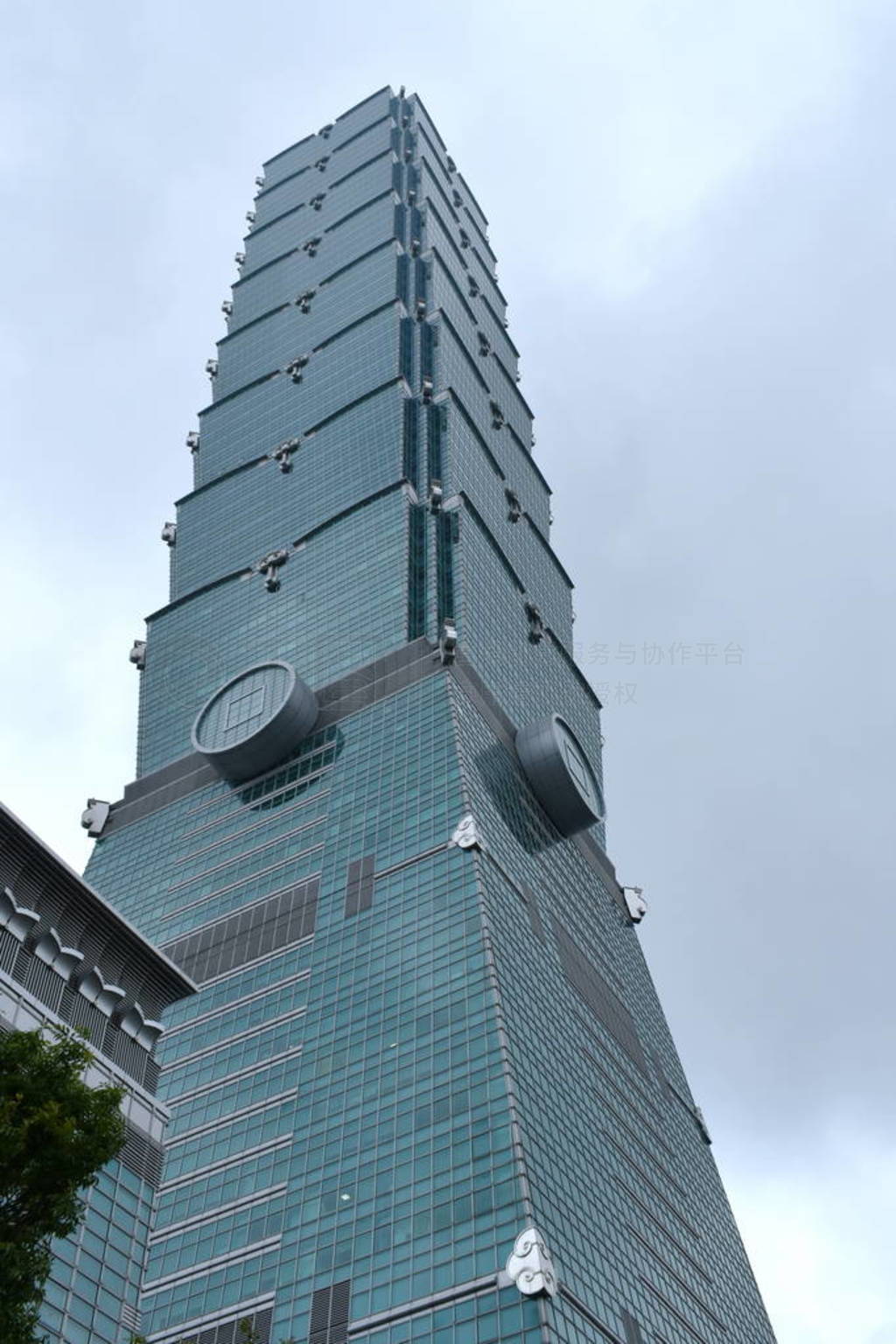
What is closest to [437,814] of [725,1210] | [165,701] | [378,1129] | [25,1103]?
[378,1129]

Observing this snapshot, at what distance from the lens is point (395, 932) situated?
108000mm

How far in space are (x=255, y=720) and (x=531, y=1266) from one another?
71.4 metres

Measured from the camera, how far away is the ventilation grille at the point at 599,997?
12150 centimetres

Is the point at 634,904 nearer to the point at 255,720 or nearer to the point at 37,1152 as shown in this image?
the point at 255,720

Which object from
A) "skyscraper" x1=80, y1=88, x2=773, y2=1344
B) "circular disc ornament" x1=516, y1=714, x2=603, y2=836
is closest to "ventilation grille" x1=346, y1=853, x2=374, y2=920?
"skyscraper" x1=80, y1=88, x2=773, y2=1344

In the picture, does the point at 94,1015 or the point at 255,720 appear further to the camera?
the point at 255,720

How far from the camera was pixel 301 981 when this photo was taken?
4380 inches

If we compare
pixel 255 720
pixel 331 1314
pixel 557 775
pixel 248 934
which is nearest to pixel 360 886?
pixel 248 934

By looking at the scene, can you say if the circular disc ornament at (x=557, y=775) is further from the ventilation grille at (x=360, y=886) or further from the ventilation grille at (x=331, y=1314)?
the ventilation grille at (x=331, y=1314)

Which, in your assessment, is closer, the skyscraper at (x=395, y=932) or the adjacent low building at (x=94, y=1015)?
the adjacent low building at (x=94, y=1015)

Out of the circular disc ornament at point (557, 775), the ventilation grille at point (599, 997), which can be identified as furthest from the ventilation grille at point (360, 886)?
the circular disc ornament at point (557, 775)

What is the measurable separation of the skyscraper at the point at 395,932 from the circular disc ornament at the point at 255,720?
14.1 inches

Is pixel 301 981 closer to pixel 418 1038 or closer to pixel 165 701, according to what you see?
pixel 418 1038

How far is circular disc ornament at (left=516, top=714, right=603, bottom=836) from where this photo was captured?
136250 mm
